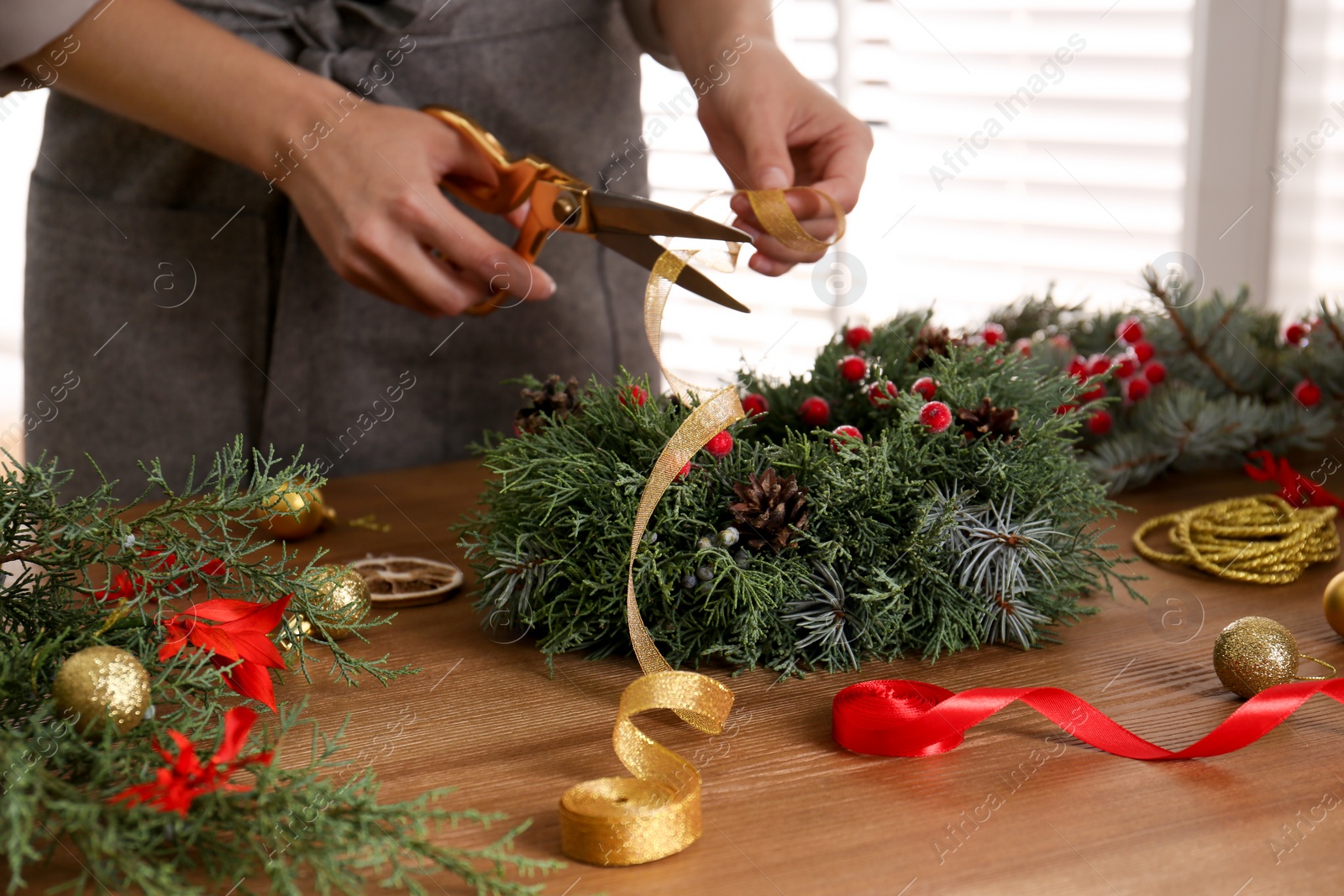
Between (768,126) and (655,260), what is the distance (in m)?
0.21

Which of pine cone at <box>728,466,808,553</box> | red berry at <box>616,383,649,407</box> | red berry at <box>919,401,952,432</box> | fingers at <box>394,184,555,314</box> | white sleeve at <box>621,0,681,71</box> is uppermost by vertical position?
white sleeve at <box>621,0,681,71</box>

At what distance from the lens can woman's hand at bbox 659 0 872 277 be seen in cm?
86

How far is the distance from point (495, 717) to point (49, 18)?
0.67 meters

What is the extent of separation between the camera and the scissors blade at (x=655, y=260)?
2.34 feet

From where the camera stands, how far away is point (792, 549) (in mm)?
607

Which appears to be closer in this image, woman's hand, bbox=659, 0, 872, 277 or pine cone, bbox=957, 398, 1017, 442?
pine cone, bbox=957, 398, 1017, 442

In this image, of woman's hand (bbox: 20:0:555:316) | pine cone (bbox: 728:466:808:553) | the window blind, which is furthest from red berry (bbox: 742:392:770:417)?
the window blind

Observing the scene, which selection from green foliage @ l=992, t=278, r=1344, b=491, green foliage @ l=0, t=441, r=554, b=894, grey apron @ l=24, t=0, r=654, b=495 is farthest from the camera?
grey apron @ l=24, t=0, r=654, b=495

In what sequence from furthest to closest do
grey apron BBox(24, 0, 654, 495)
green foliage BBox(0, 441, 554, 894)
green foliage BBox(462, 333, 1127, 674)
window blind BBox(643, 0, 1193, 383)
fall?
window blind BBox(643, 0, 1193, 383) < grey apron BBox(24, 0, 654, 495) < green foliage BBox(462, 333, 1127, 674) < green foliage BBox(0, 441, 554, 894)

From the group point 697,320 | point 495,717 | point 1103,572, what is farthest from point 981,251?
point 495,717

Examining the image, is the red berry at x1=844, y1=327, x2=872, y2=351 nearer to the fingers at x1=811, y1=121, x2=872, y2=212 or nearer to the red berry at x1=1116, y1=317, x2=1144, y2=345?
the fingers at x1=811, y1=121, x2=872, y2=212

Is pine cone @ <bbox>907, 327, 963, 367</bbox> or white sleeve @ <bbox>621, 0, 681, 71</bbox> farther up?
white sleeve @ <bbox>621, 0, 681, 71</bbox>

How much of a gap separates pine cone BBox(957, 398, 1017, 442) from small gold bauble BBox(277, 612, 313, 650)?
38cm

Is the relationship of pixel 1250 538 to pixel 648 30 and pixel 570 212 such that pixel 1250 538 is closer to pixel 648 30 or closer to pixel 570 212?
pixel 570 212
